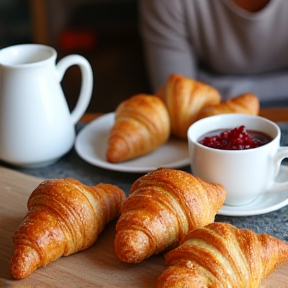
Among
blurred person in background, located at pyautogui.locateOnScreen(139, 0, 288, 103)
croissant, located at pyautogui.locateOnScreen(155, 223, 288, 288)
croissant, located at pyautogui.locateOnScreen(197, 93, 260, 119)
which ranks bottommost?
blurred person in background, located at pyautogui.locateOnScreen(139, 0, 288, 103)

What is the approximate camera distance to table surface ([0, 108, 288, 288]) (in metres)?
0.94

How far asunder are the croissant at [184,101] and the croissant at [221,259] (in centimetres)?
50

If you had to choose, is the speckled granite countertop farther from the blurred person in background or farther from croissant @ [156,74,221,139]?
the blurred person in background

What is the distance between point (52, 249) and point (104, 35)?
2.76 meters

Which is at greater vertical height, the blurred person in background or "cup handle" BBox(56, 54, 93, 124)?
"cup handle" BBox(56, 54, 93, 124)

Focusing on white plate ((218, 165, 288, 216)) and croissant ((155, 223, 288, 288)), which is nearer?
croissant ((155, 223, 288, 288))

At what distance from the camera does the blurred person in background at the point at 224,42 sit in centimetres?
194

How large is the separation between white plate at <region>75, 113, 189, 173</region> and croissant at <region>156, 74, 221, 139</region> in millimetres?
46

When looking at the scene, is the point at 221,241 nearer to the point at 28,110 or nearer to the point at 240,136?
→ the point at 240,136

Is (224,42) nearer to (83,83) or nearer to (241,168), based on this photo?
(83,83)

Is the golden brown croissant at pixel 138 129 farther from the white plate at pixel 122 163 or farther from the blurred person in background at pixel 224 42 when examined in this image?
the blurred person in background at pixel 224 42

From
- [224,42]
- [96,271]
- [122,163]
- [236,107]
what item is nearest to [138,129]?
[122,163]

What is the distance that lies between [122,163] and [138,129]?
0.08 m

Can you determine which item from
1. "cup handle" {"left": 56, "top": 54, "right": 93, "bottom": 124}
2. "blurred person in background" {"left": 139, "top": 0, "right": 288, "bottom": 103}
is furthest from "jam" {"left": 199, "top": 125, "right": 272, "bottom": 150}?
"blurred person in background" {"left": 139, "top": 0, "right": 288, "bottom": 103}
